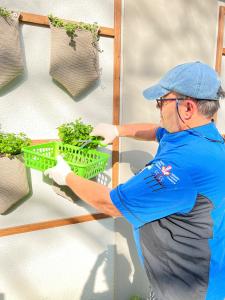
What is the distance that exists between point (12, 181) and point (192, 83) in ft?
3.77

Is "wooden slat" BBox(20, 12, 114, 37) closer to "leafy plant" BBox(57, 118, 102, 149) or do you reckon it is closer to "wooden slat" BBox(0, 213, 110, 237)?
"leafy plant" BBox(57, 118, 102, 149)

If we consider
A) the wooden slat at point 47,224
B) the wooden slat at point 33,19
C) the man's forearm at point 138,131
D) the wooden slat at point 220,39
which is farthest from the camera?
the wooden slat at point 220,39

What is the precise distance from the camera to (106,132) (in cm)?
207

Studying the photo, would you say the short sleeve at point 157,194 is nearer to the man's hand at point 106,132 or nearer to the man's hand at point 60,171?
the man's hand at point 60,171

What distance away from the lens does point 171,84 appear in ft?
4.87

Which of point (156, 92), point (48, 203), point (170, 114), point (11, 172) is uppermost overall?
point (156, 92)

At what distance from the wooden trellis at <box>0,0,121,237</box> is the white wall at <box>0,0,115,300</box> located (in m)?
0.03

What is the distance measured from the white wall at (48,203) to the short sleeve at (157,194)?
868 millimetres

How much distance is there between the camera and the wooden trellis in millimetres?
1872

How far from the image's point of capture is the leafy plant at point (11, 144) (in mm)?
1772

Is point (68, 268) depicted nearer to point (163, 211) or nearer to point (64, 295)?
point (64, 295)

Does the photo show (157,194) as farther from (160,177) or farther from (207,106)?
(207,106)

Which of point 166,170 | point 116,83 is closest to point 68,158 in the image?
point 116,83

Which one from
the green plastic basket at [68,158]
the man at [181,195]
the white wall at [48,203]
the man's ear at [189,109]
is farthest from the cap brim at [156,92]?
the white wall at [48,203]
